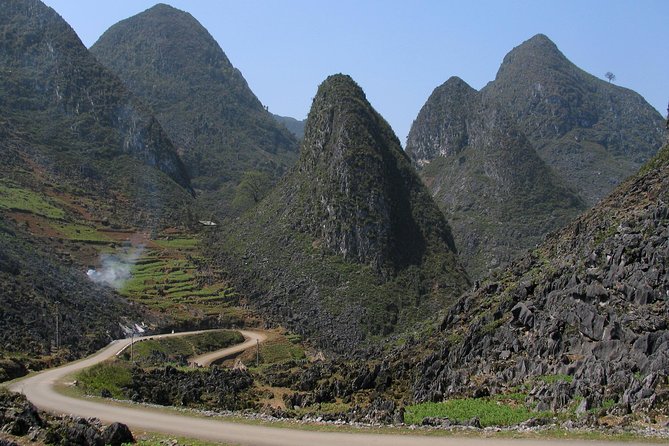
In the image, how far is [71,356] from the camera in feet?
186

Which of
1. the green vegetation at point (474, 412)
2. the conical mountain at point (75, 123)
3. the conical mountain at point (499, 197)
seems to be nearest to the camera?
the green vegetation at point (474, 412)

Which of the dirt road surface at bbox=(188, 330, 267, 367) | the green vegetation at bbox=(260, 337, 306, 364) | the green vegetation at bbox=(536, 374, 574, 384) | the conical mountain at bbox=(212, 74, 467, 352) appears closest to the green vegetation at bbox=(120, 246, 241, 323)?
the conical mountain at bbox=(212, 74, 467, 352)

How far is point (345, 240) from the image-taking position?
111 m

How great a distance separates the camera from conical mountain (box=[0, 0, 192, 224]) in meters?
148

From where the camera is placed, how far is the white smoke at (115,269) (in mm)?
95931

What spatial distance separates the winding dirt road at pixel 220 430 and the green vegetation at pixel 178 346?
81.0 ft

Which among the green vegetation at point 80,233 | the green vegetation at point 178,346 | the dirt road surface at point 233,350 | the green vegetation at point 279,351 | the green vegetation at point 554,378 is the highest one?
the green vegetation at point 80,233

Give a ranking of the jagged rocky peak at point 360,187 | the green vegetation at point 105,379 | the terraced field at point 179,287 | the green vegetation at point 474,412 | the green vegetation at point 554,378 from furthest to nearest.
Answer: the jagged rocky peak at point 360,187
the terraced field at point 179,287
the green vegetation at point 105,379
the green vegetation at point 554,378
the green vegetation at point 474,412

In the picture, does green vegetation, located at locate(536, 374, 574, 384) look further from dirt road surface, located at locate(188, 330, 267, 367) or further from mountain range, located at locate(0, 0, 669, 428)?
dirt road surface, located at locate(188, 330, 267, 367)

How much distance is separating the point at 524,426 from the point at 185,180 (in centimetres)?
17775

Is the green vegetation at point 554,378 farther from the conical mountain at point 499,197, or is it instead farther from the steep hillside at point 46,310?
the conical mountain at point 499,197

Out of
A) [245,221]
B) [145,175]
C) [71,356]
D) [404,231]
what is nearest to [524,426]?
[71,356]

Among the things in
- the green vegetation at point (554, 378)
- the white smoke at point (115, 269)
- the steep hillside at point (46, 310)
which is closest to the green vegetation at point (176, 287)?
the white smoke at point (115, 269)

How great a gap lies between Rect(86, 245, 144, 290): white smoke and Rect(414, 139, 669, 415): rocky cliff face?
60.4m
